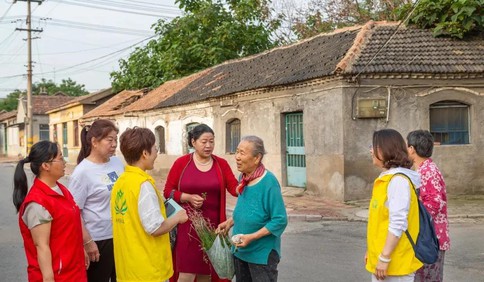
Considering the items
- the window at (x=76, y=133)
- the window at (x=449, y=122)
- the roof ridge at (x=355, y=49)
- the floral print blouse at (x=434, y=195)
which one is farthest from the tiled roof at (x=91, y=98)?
the floral print blouse at (x=434, y=195)

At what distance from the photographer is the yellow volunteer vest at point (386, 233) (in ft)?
12.7

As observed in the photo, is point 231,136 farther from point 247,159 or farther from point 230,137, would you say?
point 247,159

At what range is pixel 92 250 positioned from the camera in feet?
14.6

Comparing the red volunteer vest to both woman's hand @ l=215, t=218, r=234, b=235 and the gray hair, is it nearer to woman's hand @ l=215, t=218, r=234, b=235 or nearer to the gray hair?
woman's hand @ l=215, t=218, r=234, b=235

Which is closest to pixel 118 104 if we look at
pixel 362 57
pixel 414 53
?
pixel 362 57

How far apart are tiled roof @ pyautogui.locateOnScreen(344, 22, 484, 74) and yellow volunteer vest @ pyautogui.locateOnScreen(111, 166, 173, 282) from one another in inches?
428

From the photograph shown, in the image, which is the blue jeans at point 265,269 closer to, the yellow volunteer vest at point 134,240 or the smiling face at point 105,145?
the yellow volunteer vest at point 134,240

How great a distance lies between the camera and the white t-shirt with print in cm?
457

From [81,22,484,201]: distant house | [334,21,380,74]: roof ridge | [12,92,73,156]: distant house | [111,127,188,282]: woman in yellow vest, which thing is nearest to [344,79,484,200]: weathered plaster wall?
[81,22,484,201]: distant house

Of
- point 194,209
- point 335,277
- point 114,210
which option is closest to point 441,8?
point 335,277

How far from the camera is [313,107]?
1557cm

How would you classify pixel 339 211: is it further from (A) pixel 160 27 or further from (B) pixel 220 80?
(A) pixel 160 27

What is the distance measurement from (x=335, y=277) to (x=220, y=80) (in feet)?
52.8

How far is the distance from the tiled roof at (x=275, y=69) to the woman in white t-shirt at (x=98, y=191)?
1044 cm
